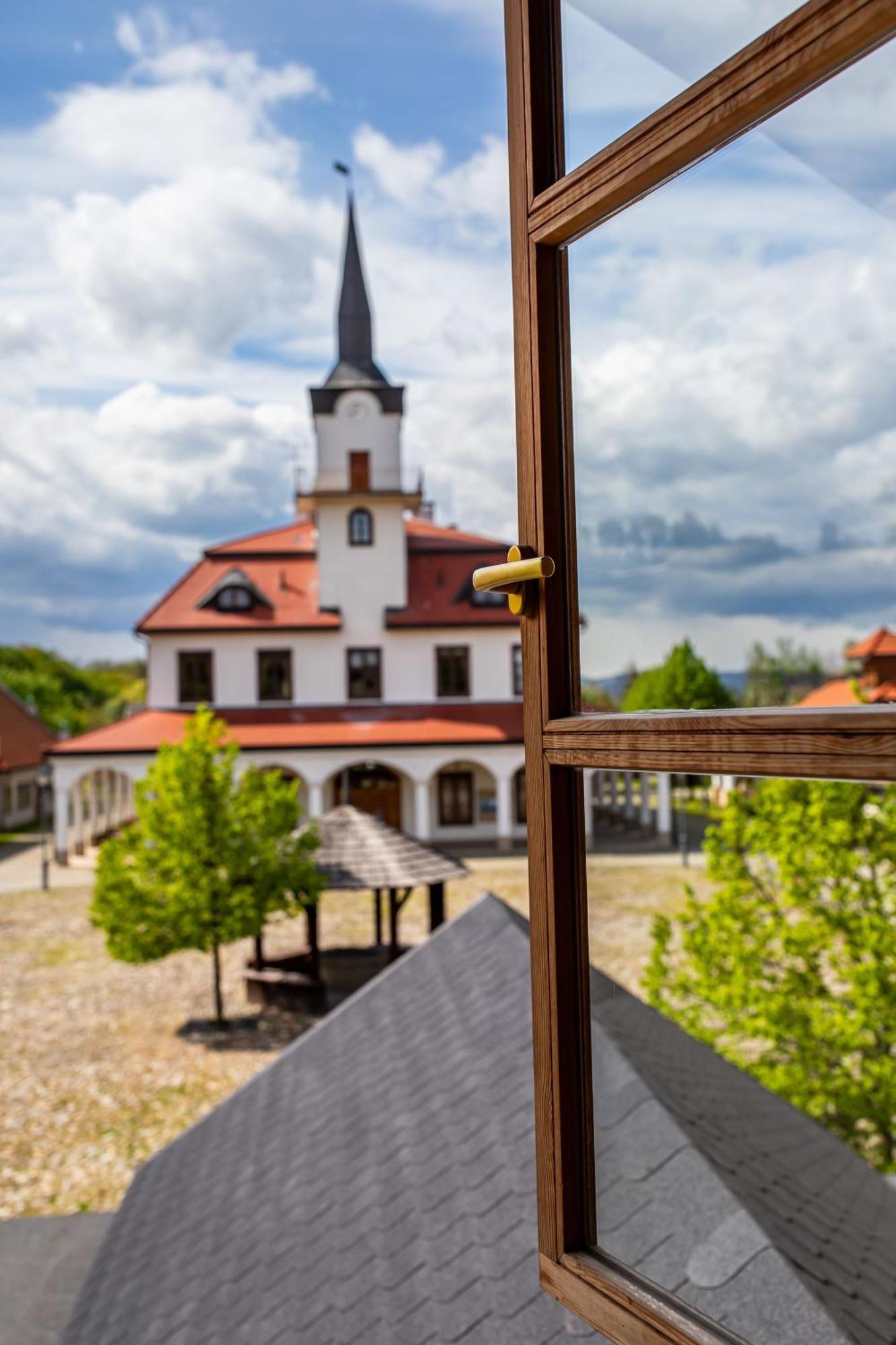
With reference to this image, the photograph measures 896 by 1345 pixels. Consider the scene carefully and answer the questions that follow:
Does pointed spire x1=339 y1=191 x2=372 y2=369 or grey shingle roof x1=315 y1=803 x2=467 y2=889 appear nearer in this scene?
grey shingle roof x1=315 y1=803 x2=467 y2=889

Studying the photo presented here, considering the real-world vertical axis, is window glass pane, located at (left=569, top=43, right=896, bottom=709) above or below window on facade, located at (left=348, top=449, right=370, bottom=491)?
below

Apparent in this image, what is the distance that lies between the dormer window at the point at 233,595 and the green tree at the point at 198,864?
43.4 ft

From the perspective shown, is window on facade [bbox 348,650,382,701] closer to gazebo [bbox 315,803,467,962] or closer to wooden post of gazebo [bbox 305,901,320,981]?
gazebo [bbox 315,803,467,962]

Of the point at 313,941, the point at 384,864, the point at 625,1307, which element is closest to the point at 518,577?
the point at 625,1307

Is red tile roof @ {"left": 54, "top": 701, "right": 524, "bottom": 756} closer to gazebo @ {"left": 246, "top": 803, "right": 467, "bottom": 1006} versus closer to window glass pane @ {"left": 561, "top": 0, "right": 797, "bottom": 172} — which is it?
gazebo @ {"left": 246, "top": 803, "right": 467, "bottom": 1006}

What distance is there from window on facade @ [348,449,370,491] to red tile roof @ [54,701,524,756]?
527 centimetres

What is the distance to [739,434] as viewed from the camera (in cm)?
144

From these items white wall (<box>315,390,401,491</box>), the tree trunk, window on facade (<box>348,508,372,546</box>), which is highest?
white wall (<box>315,390,401,491</box>)

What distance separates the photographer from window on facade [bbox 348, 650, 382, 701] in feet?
85.8

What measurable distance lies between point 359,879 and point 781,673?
11542mm

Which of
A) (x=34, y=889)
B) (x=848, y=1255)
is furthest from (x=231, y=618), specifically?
(x=848, y=1255)

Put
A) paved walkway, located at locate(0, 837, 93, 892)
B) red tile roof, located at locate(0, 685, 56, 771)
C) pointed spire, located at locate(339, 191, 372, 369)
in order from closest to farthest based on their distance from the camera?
paved walkway, located at locate(0, 837, 93, 892) → pointed spire, located at locate(339, 191, 372, 369) → red tile roof, located at locate(0, 685, 56, 771)

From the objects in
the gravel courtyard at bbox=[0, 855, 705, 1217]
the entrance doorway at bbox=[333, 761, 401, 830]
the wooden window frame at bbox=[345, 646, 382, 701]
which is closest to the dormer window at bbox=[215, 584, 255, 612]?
the wooden window frame at bbox=[345, 646, 382, 701]

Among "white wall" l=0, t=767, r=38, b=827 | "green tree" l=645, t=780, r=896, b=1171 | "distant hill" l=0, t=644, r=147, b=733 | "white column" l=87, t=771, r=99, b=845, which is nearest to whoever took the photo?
"green tree" l=645, t=780, r=896, b=1171
